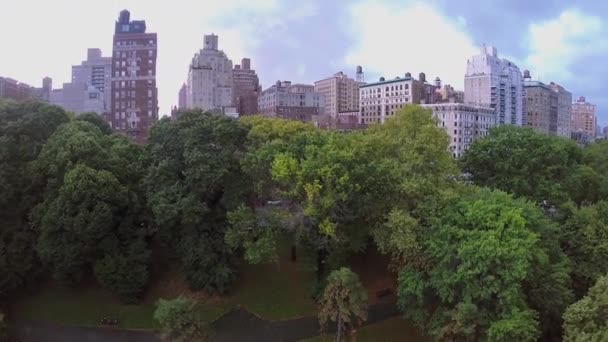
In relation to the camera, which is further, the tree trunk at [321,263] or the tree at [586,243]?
the tree trunk at [321,263]

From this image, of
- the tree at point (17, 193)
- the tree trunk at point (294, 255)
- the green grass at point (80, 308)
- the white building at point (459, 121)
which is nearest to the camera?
the tree at point (17, 193)

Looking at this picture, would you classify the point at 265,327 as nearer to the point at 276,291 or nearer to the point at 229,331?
the point at 229,331

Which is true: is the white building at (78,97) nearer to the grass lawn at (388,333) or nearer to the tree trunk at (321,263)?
the tree trunk at (321,263)

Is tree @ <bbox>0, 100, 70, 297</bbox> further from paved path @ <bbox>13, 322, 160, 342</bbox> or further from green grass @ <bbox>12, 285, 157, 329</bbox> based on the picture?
paved path @ <bbox>13, 322, 160, 342</bbox>

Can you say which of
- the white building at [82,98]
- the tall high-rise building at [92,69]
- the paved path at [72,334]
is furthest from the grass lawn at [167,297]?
the tall high-rise building at [92,69]

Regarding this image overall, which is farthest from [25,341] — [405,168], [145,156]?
[405,168]

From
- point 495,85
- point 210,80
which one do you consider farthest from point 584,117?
point 210,80

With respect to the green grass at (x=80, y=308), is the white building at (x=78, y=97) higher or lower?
higher
